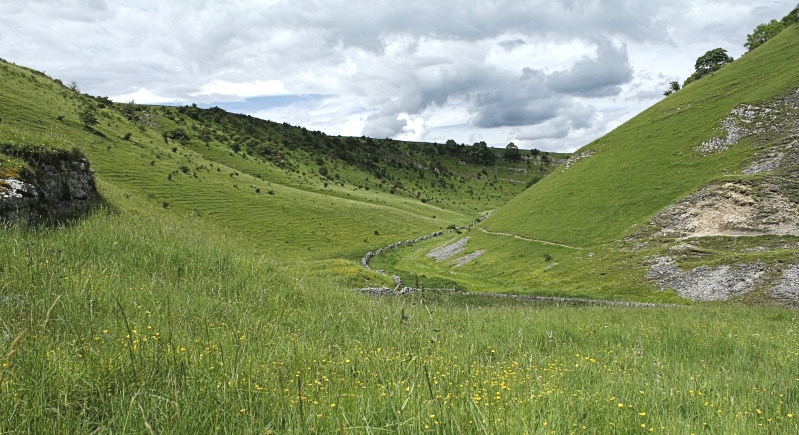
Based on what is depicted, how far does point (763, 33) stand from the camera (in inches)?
3647

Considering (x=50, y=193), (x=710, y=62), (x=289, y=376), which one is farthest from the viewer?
(x=710, y=62)

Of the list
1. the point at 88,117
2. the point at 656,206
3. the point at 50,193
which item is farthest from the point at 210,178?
the point at 656,206

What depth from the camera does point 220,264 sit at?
37.5 feet

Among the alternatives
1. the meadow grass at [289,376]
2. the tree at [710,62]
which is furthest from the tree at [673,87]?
the meadow grass at [289,376]

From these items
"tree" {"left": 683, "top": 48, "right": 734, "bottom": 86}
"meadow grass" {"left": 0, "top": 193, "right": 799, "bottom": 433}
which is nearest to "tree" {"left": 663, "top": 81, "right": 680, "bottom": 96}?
"tree" {"left": 683, "top": 48, "right": 734, "bottom": 86}

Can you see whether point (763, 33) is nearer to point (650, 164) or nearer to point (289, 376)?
point (650, 164)

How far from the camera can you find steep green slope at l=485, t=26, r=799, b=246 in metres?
49.9

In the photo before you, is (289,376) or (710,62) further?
(710,62)

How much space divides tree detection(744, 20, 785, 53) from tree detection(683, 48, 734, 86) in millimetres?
5075

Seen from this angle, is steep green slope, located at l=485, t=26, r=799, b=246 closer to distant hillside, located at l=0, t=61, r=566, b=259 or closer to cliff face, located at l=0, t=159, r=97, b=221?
distant hillside, located at l=0, t=61, r=566, b=259

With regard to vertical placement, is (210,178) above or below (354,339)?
below

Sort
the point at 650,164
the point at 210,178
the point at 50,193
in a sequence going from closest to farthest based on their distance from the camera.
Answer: the point at 50,193 < the point at 650,164 < the point at 210,178

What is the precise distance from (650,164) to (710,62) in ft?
254

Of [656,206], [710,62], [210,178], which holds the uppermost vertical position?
[710,62]
